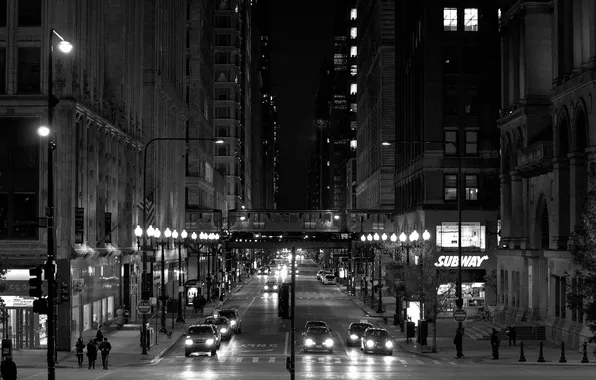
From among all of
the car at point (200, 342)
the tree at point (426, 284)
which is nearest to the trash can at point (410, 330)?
the tree at point (426, 284)

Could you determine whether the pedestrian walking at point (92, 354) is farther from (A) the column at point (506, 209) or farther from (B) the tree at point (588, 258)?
(A) the column at point (506, 209)

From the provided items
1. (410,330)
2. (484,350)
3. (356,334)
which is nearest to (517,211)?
(410,330)

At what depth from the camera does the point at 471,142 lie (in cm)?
10544

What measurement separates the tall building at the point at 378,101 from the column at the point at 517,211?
5290 centimetres

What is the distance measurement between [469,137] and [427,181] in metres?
5.97

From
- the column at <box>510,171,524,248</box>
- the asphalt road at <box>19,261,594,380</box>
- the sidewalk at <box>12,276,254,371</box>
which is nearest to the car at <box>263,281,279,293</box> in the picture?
the sidewalk at <box>12,276,254,371</box>

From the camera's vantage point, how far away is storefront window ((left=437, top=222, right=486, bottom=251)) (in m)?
105

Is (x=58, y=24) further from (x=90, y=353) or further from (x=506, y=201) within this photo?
(x=506, y=201)

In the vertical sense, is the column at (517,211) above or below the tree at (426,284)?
above

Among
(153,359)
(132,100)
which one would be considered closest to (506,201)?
(132,100)

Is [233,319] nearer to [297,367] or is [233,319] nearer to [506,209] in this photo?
[506,209]

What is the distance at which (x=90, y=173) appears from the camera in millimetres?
68938

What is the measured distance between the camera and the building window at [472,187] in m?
105

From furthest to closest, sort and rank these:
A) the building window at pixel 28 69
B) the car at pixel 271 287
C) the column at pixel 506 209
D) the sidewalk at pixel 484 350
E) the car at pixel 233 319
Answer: the car at pixel 271 287 < the column at pixel 506 209 < the car at pixel 233 319 < the building window at pixel 28 69 < the sidewalk at pixel 484 350
